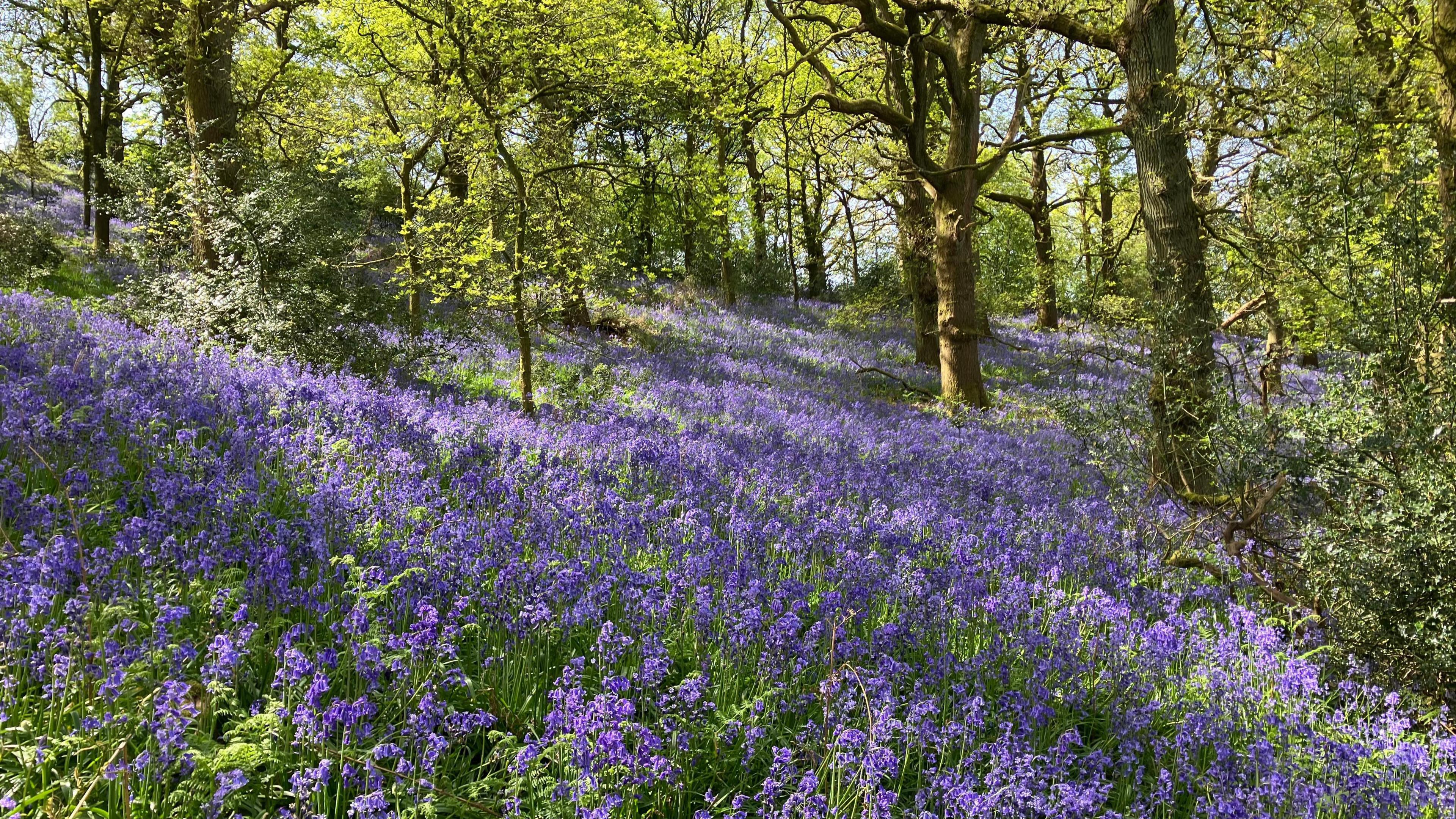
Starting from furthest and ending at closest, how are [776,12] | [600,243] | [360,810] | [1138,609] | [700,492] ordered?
[600,243]
[776,12]
[700,492]
[1138,609]
[360,810]

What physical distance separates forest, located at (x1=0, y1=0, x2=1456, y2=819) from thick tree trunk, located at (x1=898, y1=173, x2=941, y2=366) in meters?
1.62

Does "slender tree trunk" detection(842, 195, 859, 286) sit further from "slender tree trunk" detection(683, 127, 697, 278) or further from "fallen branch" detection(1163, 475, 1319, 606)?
"fallen branch" detection(1163, 475, 1319, 606)

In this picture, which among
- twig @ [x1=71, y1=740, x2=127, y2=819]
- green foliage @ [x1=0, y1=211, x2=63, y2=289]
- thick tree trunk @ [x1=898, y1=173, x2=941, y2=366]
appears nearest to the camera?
twig @ [x1=71, y1=740, x2=127, y2=819]

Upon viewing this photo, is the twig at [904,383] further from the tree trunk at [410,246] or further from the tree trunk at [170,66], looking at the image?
the tree trunk at [170,66]

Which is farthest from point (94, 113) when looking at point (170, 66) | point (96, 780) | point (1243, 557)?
point (1243, 557)

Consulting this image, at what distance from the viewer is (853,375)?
50.5 feet

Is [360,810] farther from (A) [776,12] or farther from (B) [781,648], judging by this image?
(A) [776,12]

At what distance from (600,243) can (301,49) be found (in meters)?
17.7

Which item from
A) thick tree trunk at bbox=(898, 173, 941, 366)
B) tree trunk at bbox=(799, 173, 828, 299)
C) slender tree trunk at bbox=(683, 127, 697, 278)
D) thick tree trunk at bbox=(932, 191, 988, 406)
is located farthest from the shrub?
tree trunk at bbox=(799, 173, 828, 299)

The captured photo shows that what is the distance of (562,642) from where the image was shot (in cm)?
362

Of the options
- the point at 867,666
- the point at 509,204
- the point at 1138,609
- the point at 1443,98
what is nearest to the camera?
the point at 867,666

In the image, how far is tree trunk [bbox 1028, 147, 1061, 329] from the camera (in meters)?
12.4

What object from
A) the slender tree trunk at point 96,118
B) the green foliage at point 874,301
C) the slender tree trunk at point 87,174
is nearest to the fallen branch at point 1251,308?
the green foliage at point 874,301

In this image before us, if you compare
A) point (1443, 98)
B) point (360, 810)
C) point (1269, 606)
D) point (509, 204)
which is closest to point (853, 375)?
point (509, 204)
